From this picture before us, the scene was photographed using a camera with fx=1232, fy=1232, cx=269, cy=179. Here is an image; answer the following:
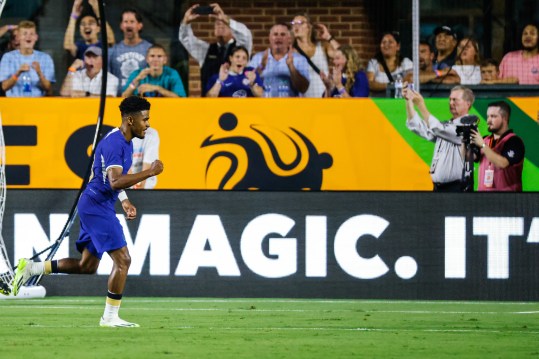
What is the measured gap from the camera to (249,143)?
1364 cm

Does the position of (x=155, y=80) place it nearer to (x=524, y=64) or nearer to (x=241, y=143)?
(x=241, y=143)

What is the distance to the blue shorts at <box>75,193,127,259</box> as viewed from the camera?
32.9ft

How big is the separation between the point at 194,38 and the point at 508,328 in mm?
5491

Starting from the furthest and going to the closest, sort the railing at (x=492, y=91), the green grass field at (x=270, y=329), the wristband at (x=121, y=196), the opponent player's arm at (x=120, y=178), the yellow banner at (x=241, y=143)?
the railing at (x=492, y=91) → the yellow banner at (x=241, y=143) → the wristband at (x=121, y=196) → the opponent player's arm at (x=120, y=178) → the green grass field at (x=270, y=329)

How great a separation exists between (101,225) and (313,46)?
4950 mm

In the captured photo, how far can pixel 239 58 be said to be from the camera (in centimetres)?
1402

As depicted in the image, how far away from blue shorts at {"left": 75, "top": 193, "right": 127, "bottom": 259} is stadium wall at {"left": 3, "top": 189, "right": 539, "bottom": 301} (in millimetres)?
2973

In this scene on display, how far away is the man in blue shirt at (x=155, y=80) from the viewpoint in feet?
45.8

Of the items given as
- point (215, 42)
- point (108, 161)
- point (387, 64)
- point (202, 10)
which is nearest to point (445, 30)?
point (387, 64)

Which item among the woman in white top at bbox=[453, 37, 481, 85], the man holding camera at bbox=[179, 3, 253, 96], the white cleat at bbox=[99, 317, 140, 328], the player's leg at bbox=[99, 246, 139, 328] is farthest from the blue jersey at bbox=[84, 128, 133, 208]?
the woman in white top at bbox=[453, 37, 481, 85]

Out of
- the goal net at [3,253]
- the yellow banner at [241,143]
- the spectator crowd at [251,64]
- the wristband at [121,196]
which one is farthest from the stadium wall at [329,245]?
the wristband at [121,196]

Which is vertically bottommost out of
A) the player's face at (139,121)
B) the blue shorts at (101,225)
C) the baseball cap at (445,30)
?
the blue shorts at (101,225)

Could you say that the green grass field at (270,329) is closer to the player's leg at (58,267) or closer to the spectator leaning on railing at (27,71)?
the player's leg at (58,267)

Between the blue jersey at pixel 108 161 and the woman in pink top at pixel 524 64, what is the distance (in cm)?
544
